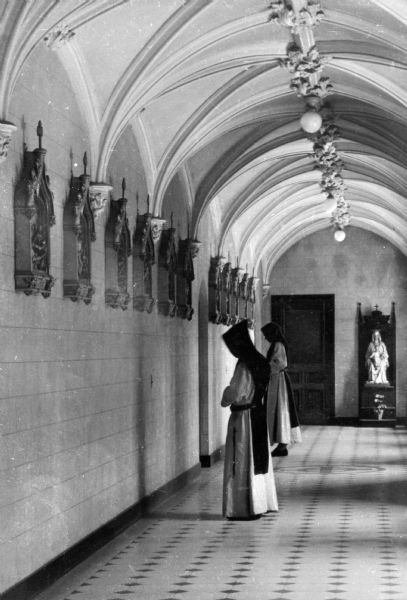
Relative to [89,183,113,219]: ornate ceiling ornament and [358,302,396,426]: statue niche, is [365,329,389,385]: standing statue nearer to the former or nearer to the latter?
[358,302,396,426]: statue niche

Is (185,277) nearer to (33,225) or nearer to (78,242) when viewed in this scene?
(78,242)

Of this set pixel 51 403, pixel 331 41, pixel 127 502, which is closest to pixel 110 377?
pixel 127 502

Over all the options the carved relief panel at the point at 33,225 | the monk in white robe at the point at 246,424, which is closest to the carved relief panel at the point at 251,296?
the monk in white robe at the point at 246,424

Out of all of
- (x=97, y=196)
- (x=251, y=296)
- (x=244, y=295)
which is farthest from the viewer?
(x=251, y=296)

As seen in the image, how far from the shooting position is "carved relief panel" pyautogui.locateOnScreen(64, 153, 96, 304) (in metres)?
8.83

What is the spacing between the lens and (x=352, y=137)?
1540 centimetres

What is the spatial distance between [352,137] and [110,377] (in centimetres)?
660

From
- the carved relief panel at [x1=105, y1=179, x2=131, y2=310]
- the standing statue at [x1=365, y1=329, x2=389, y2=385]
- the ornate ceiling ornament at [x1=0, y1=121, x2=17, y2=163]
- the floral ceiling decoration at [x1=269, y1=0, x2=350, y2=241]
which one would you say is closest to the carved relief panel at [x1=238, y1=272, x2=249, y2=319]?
the standing statue at [x1=365, y1=329, x2=389, y2=385]

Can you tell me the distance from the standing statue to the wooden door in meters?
1.17

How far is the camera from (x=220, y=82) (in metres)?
11.8

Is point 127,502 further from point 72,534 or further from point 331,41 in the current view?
point 331,41

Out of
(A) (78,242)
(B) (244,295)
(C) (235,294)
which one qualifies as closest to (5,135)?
(A) (78,242)

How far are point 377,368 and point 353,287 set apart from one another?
222cm

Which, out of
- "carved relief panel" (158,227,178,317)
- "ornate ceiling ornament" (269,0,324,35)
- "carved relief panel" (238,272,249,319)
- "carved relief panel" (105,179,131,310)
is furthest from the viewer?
"carved relief panel" (238,272,249,319)
